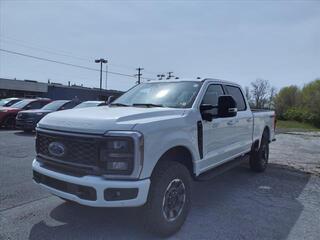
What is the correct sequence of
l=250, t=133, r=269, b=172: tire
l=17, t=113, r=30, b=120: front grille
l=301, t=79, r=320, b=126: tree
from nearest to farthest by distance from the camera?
l=250, t=133, r=269, b=172: tire → l=17, t=113, r=30, b=120: front grille → l=301, t=79, r=320, b=126: tree

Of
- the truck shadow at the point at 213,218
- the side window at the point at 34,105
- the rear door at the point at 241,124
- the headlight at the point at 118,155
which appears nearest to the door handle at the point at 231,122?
the rear door at the point at 241,124

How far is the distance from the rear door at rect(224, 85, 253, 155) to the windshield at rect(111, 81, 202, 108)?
1.08 meters

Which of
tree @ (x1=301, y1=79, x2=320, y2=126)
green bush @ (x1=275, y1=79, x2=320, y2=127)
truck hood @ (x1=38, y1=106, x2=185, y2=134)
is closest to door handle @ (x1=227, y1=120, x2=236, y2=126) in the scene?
truck hood @ (x1=38, y1=106, x2=185, y2=134)

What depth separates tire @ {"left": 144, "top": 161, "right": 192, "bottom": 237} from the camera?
323 cm

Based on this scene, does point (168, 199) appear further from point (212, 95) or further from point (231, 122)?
point (231, 122)

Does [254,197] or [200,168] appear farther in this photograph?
[254,197]

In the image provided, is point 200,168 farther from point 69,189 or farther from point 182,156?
point 69,189

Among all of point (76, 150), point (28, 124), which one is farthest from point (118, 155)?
point (28, 124)

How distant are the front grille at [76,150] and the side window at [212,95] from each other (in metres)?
1.99

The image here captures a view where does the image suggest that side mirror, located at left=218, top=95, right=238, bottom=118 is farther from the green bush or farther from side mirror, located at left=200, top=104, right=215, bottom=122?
the green bush

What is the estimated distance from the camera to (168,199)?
345 cm

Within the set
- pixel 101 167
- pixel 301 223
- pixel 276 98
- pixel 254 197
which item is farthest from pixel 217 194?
pixel 276 98

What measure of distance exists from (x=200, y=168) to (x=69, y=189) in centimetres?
185

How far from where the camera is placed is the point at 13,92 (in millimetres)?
45562
